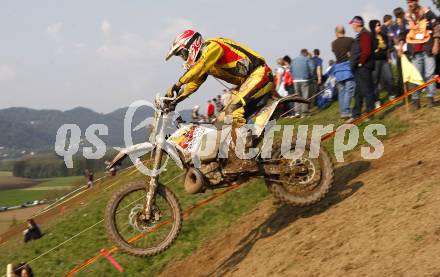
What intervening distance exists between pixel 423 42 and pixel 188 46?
6.26 meters

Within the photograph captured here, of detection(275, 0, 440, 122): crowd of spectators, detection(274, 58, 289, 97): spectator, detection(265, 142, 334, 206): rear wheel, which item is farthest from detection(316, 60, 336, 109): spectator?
detection(265, 142, 334, 206): rear wheel

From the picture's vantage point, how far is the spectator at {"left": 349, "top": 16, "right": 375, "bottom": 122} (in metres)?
11.5

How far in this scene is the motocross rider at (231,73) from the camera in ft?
24.5

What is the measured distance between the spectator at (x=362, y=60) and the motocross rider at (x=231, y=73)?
4.14 metres

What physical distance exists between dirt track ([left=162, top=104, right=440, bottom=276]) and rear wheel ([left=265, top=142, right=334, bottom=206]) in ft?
1.27

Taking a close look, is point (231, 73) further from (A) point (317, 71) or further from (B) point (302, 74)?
(A) point (317, 71)

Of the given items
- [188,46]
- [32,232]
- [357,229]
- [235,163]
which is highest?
[188,46]

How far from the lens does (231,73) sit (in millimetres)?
7980

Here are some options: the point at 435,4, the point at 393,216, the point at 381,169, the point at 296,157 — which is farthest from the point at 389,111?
the point at 435,4

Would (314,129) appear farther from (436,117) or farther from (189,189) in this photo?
(189,189)

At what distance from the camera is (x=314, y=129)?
43.8ft

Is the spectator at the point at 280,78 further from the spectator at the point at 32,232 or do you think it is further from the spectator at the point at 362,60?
the spectator at the point at 32,232

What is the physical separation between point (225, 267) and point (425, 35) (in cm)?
679

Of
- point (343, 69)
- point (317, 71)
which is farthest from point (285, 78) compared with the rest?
point (343, 69)
